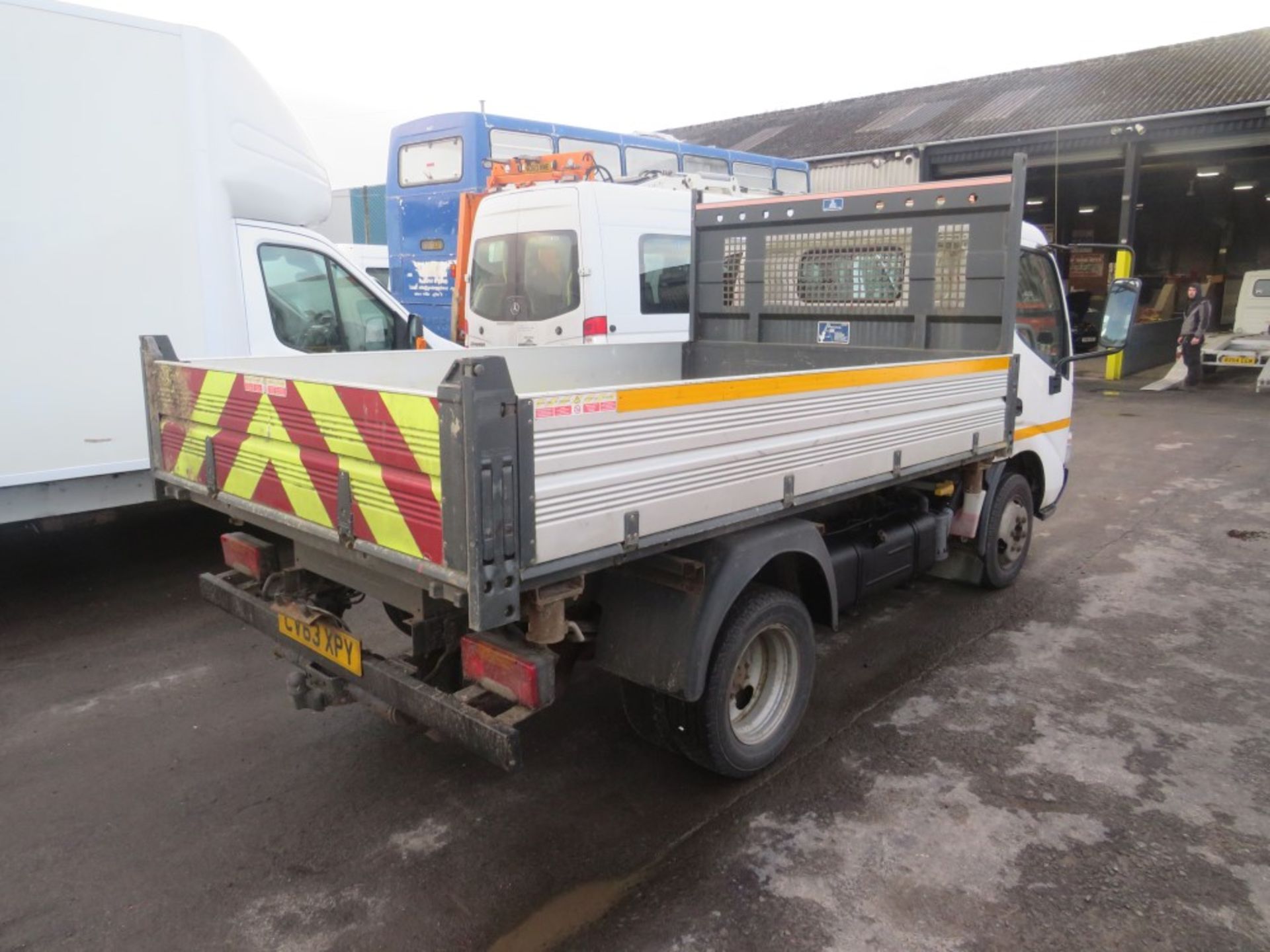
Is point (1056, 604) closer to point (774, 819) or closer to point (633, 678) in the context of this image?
point (774, 819)

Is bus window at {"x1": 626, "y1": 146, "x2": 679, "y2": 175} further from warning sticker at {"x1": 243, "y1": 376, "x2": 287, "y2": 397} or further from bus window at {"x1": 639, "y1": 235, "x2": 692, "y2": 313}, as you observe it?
warning sticker at {"x1": 243, "y1": 376, "x2": 287, "y2": 397}

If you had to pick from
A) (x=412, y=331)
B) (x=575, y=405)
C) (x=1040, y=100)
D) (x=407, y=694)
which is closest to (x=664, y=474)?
(x=575, y=405)

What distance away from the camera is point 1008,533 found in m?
5.77

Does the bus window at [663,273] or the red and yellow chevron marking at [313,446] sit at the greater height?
the bus window at [663,273]

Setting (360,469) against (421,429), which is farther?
(360,469)

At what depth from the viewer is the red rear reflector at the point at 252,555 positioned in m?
3.70

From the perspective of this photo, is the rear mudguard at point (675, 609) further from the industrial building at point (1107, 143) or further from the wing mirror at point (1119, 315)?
the industrial building at point (1107, 143)

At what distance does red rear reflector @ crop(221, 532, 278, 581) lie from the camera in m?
Answer: 3.70

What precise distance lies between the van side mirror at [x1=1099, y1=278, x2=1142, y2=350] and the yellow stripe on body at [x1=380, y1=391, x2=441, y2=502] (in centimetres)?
400

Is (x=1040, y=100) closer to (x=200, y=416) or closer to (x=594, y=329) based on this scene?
(x=594, y=329)

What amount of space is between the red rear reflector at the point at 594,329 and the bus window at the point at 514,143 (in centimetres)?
497

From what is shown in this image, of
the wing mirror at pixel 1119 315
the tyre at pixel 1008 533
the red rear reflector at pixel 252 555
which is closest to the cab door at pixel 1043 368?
the tyre at pixel 1008 533

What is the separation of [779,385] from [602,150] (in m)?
11.1

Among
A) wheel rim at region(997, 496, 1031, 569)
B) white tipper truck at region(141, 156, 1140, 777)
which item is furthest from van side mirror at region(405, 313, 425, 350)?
wheel rim at region(997, 496, 1031, 569)
